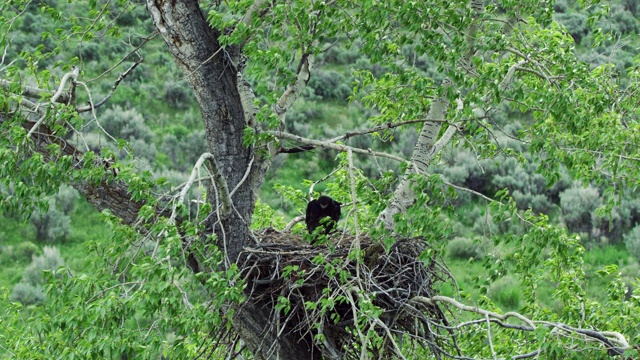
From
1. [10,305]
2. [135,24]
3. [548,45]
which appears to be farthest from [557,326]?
[135,24]

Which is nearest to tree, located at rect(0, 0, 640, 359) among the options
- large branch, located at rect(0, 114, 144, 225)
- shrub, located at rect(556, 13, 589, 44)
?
large branch, located at rect(0, 114, 144, 225)

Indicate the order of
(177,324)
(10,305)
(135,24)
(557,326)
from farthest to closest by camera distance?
(135,24)
(10,305)
(557,326)
(177,324)

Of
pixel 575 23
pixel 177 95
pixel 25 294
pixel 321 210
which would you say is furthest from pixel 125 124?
pixel 321 210

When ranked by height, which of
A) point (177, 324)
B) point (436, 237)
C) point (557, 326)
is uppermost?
point (177, 324)

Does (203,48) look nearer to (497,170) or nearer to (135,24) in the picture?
(497,170)

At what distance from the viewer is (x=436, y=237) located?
5703 mm

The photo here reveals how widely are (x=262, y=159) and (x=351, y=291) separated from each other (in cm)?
137

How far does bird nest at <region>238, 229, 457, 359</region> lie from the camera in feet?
21.5

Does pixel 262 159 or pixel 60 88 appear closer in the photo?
pixel 60 88

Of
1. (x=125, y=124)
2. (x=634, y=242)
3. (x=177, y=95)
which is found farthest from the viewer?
(x=177, y=95)

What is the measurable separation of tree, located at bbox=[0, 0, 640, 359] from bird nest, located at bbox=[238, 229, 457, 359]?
0.09 m

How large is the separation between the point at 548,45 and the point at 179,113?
19.2 metres

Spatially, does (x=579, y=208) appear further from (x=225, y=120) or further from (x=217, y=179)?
(x=217, y=179)

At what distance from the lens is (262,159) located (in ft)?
23.2
